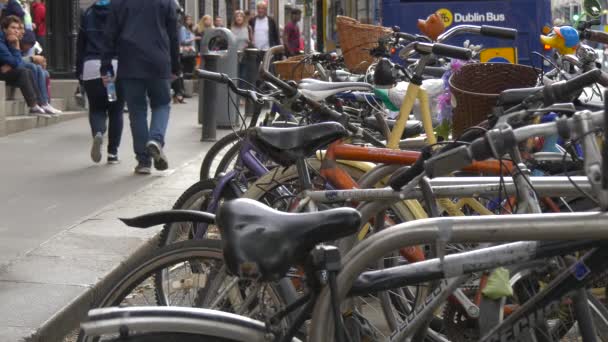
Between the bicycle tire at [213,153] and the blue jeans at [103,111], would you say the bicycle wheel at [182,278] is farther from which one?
the blue jeans at [103,111]

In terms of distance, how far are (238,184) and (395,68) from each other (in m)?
1.19

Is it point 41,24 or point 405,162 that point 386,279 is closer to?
point 405,162

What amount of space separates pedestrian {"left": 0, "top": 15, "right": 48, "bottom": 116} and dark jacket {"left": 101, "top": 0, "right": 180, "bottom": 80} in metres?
4.34

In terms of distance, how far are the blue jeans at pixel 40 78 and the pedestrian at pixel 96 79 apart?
3.71 m

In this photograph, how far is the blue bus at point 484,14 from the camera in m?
12.6

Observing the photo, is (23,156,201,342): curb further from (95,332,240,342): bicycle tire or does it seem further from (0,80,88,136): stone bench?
(0,80,88,136): stone bench

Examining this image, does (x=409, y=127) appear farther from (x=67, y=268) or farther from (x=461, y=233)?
(x=461, y=233)

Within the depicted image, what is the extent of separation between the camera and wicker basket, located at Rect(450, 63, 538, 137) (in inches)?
191

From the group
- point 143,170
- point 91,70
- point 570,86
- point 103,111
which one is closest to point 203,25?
point 103,111

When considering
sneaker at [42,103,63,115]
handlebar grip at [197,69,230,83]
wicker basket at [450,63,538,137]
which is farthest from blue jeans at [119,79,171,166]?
wicker basket at [450,63,538,137]

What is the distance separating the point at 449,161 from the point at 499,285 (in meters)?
0.31

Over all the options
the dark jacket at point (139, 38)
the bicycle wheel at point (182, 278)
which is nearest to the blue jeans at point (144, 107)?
the dark jacket at point (139, 38)

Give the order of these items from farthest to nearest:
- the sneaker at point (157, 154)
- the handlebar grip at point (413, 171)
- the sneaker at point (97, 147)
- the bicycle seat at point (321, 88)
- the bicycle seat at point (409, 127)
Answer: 1. the sneaker at point (97, 147)
2. the sneaker at point (157, 154)
3. the bicycle seat at point (409, 127)
4. the bicycle seat at point (321, 88)
5. the handlebar grip at point (413, 171)

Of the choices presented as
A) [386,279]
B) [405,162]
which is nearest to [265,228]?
[386,279]
